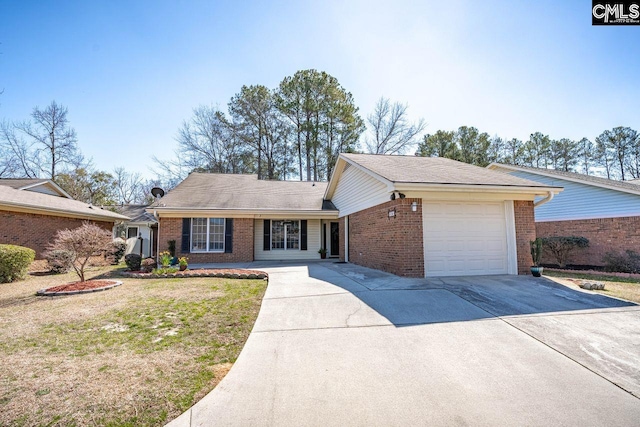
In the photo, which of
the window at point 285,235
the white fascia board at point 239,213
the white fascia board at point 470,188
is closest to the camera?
the white fascia board at point 470,188

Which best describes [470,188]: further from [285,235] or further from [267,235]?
[267,235]

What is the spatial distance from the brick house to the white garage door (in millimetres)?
28

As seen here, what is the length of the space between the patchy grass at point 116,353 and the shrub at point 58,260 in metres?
4.92

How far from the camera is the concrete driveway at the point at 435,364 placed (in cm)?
240

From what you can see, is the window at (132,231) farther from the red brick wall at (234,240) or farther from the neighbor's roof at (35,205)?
the red brick wall at (234,240)

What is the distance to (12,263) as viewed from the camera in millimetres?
9133

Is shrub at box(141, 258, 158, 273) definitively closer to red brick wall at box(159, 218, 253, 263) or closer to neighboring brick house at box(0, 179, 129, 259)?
red brick wall at box(159, 218, 253, 263)

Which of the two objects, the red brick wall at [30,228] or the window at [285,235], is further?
the window at [285,235]

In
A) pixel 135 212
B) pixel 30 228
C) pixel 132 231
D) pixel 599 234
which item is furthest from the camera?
pixel 132 231

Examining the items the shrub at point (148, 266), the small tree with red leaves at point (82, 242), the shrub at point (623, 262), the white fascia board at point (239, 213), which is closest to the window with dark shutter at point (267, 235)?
the white fascia board at point (239, 213)

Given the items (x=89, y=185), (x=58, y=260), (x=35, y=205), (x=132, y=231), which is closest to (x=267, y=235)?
(x=58, y=260)

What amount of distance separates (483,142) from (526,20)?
837 inches

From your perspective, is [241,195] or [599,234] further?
[241,195]

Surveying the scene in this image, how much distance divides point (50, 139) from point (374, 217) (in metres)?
29.5
